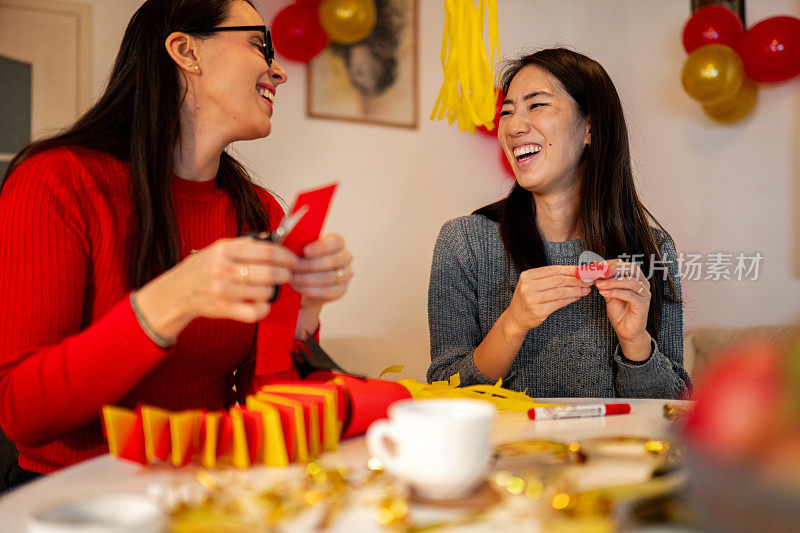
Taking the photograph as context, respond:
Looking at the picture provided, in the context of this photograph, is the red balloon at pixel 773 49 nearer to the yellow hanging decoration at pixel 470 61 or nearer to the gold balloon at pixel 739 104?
the gold balloon at pixel 739 104

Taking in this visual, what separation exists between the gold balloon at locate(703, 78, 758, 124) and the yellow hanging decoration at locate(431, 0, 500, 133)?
1.83 meters

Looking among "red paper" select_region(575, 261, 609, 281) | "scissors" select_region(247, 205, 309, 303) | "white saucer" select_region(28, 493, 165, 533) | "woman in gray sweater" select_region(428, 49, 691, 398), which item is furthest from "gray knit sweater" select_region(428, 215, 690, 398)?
"white saucer" select_region(28, 493, 165, 533)

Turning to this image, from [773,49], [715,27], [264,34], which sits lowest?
[264,34]

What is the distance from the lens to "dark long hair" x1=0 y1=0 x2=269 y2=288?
1136 millimetres

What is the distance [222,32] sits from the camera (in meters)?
1.29

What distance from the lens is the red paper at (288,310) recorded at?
2.85ft

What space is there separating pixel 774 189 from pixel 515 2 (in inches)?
61.6

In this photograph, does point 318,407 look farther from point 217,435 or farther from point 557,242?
point 557,242

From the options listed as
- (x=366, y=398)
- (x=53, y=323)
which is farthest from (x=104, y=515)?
(x=53, y=323)

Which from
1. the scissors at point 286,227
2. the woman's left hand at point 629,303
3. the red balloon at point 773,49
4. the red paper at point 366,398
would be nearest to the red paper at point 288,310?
the scissors at point 286,227

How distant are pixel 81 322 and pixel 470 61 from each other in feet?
2.78

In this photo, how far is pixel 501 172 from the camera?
3.54 m

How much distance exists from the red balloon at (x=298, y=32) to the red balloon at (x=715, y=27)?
4.93 feet

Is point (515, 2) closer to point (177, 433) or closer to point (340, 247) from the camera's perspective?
point (340, 247)
